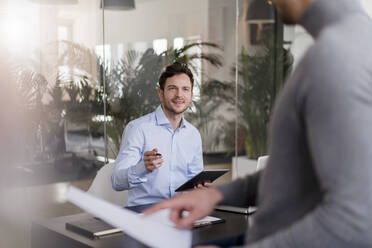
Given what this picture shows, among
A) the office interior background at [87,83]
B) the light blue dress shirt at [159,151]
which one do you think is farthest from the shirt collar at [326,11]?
the office interior background at [87,83]

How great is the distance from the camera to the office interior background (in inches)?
155

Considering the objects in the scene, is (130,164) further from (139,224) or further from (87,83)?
(139,224)

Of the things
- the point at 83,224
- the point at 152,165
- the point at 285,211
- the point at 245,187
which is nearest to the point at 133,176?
the point at 152,165

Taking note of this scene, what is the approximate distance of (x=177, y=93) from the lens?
3555 millimetres

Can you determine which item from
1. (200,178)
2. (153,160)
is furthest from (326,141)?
(153,160)

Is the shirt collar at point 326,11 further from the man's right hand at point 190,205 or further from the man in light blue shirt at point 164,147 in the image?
the man in light blue shirt at point 164,147

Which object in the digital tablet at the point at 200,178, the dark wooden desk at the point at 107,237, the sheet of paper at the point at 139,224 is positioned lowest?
the dark wooden desk at the point at 107,237

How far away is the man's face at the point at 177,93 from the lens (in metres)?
3.51

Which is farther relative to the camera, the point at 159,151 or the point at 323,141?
the point at 159,151

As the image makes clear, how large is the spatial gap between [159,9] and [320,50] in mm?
3760

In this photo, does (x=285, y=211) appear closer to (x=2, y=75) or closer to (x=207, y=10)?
(x=2, y=75)

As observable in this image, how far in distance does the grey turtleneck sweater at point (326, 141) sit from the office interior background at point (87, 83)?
10.6ft

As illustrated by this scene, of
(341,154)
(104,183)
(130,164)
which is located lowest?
(104,183)

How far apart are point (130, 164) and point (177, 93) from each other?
0.64 m
